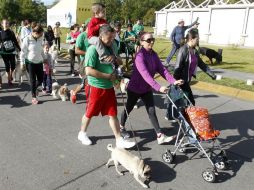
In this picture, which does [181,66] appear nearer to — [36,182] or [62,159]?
[62,159]

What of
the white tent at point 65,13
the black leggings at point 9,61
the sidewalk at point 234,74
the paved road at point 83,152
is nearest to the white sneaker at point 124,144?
the paved road at point 83,152

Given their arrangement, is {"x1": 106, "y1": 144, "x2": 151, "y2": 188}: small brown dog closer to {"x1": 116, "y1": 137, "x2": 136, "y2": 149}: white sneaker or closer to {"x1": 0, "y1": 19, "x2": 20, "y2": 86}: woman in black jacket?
{"x1": 116, "y1": 137, "x2": 136, "y2": 149}: white sneaker

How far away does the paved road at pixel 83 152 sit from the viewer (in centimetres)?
382

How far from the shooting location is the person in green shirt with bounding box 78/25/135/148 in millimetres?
4234

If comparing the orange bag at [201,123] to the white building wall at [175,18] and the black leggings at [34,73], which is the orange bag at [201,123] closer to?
the black leggings at [34,73]

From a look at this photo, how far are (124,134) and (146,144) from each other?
1.44 ft

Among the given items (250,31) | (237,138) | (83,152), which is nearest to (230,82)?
(237,138)

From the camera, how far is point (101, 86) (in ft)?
14.6

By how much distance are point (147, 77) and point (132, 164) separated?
54.0 inches

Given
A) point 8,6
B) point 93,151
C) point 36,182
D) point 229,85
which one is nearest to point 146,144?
point 93,151

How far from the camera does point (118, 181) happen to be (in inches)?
151

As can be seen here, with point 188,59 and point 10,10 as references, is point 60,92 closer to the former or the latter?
point 188,59

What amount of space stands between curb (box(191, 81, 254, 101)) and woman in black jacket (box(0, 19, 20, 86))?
5.39 metres

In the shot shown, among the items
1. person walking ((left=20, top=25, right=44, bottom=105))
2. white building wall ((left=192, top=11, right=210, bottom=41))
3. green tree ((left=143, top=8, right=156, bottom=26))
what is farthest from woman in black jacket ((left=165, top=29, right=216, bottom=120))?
green tree ((left=143, top=8, right=156, bottom=26))
